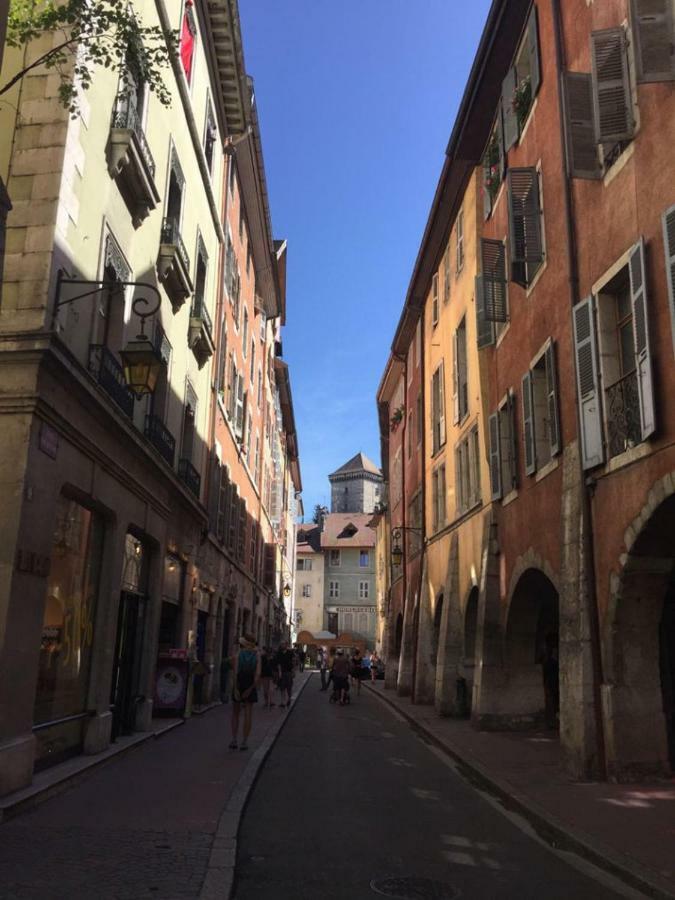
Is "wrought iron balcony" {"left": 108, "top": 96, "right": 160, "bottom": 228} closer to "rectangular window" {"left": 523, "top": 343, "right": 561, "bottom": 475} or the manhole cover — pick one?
"rectangular window" {"left": 523, "top": 343, "right": 561, "bottom": 475}

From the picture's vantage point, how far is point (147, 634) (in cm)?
1456

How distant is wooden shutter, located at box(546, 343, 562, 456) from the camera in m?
12.8

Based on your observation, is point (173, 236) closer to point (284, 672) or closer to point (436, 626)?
point (284, 672)

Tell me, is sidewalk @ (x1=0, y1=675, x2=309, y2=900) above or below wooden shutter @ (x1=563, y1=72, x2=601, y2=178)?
below

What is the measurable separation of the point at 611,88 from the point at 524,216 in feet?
13.4

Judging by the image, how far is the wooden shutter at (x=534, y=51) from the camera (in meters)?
14.5

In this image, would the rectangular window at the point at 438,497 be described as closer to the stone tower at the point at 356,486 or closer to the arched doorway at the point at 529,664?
the arched doorway at the point at 529,664

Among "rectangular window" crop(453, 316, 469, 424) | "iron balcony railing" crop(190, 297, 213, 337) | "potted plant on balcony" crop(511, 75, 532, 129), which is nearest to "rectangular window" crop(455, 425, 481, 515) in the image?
"rectangular window" crop(453, 316, 469, 424)

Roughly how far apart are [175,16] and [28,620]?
1286 centimetres

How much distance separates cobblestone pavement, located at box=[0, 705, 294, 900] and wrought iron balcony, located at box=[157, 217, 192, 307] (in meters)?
8.74

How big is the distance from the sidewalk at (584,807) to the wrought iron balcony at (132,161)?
10.2 meters

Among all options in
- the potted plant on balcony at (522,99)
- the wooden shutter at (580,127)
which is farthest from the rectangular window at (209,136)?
the wooden shutter at (580,127)

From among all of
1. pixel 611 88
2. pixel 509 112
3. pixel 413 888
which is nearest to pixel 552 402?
pixel 611 88

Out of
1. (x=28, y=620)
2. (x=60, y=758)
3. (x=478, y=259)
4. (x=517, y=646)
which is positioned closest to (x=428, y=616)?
(x=517, y=646)
